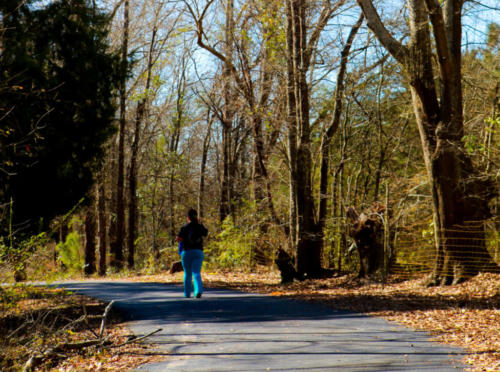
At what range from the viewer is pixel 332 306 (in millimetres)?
10969

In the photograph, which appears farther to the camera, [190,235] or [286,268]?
[286,268]

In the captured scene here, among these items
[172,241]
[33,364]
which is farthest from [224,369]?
[172,241]

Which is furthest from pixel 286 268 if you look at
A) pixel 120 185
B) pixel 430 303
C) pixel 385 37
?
pixel 120 185

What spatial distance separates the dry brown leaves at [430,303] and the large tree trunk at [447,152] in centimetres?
68

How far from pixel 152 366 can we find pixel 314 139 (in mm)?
17753

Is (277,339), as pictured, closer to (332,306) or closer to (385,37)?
(332,306)

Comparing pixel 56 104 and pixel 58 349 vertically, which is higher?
pixel 56 104

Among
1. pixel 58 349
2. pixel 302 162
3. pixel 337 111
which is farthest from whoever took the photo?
pixel 337 111

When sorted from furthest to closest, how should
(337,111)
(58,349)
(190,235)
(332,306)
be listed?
1. (337,111)
2. (190,235)
3. (332,306)
4. (58,349)

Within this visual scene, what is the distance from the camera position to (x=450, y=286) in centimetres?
1223

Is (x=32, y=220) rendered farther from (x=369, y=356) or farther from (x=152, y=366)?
(x=369, y=356)

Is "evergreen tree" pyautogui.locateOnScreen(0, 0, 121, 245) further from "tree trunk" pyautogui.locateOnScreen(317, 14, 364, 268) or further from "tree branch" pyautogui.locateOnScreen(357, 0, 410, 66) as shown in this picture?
"tree trunk" pyautogui.locateOnScreen(317, 14, 364, 268)

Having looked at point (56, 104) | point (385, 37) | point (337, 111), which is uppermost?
point (385, 37)

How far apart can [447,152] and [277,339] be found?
750 centimetres
